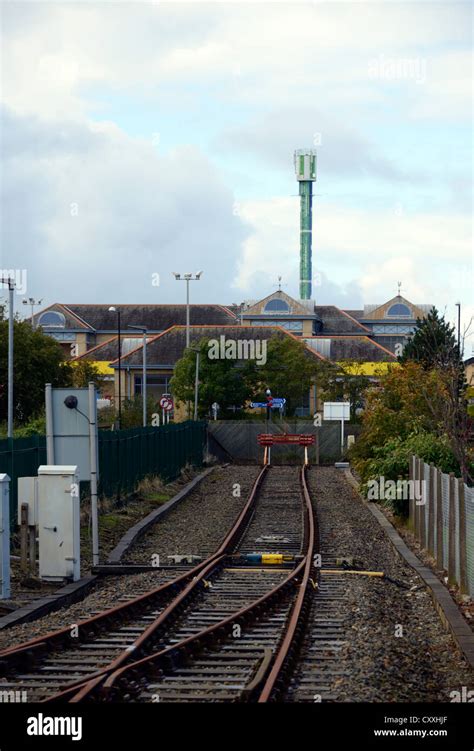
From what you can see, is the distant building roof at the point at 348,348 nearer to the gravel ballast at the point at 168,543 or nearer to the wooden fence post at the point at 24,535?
the gravel ballast at the point at 168,543

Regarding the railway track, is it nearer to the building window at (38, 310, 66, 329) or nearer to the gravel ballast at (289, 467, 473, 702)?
the gravel ballast at (289, 467, 473, 702)

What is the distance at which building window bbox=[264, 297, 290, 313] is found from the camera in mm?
114938

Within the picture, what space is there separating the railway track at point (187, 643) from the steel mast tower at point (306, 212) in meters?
110

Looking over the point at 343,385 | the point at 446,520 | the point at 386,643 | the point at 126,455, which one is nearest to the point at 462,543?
the point at 446,520

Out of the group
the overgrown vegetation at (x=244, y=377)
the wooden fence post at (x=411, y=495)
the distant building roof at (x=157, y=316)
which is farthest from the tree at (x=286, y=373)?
the wooden fence post at (x=411, y=495)

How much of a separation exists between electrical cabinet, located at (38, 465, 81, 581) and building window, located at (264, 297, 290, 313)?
99349 millimetres

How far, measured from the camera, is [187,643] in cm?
1108

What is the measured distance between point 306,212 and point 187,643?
400ft

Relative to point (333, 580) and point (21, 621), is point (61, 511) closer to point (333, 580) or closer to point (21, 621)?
point (21, 621)

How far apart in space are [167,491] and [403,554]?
Answer: 15240mm

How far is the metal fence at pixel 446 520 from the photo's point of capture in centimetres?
1461

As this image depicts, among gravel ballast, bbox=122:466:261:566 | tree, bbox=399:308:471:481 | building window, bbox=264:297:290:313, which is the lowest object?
gravel ballast, bbox=122:466:261:566

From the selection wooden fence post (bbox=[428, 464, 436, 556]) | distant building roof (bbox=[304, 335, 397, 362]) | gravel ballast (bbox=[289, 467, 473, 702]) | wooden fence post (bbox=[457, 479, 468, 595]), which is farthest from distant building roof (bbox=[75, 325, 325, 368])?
wooden fence post (bbox=[457, 479, 468, 595])

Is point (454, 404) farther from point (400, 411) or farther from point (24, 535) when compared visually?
point (24, 535)
